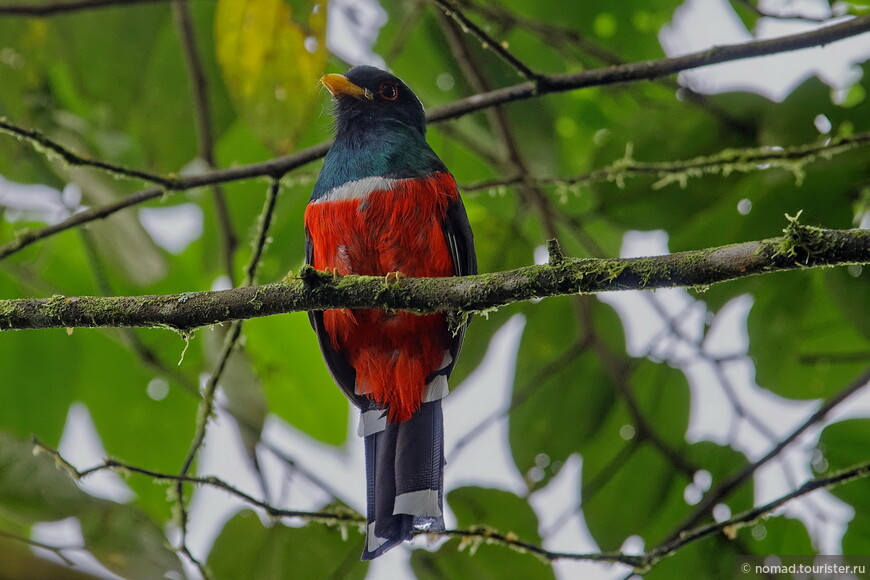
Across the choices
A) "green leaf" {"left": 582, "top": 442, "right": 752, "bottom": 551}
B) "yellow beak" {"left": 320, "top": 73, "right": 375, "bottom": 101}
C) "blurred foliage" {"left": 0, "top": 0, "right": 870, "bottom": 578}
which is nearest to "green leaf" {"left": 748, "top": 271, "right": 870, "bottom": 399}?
"blurred foliage" {"left": 0, "top": 0, "right": 870, "bottom": 578}

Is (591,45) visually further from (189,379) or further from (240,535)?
(240,535)

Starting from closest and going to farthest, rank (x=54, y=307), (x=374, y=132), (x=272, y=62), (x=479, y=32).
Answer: (x=54, y=307)
(x=479, y=32)
(x=272, y=62)
(x=374, y=132)

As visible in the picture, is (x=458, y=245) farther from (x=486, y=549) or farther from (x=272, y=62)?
(x=486, y=549)

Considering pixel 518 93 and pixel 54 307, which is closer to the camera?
pixel 54 307

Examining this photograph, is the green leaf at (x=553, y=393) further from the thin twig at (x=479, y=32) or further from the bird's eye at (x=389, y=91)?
the thin twig at (x=479, y=32)

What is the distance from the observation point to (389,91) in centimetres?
379

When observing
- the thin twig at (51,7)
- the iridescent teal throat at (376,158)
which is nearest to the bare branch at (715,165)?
the iridescent teal throat at (376,158)

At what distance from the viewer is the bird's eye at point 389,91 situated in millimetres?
3766

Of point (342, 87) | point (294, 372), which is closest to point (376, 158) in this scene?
point (342, 87)

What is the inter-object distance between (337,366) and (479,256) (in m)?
0.75

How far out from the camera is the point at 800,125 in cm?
328

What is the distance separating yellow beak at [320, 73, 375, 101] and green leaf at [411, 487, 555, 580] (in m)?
1.60

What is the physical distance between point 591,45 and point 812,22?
1083mm

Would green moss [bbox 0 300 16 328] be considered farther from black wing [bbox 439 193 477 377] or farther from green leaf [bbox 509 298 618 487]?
green leaf [bbox 509 298 618 487]
